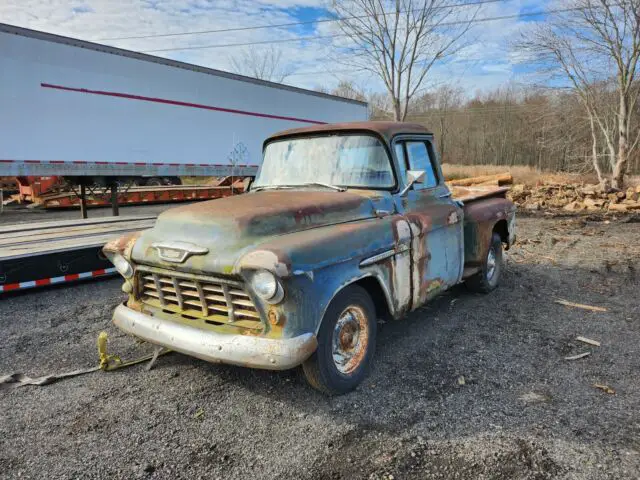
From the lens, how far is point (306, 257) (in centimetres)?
290

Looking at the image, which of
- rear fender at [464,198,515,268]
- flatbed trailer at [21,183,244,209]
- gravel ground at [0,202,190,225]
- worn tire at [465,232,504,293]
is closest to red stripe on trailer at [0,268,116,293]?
rear fender at [464,198,515,268]

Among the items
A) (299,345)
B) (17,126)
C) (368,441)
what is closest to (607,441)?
(368,441)

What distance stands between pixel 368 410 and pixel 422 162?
100 inches

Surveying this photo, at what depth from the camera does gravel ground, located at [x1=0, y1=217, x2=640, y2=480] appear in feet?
8.54

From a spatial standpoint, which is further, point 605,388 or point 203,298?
point 605,388

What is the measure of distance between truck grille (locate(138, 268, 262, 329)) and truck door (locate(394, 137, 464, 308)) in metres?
1.61

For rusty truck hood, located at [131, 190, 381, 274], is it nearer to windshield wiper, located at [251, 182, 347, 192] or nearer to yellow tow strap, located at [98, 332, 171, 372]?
windshield wiper, located at [251, 182, 347, 192]

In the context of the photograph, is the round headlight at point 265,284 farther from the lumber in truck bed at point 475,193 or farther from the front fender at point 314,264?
Result: the lumber in truck bed at point 475,193

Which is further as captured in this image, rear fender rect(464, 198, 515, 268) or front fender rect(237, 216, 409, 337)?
rear fender rect(464, 198, 515, 268)

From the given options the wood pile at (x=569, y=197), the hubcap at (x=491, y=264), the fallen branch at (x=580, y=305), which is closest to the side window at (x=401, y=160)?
the hubcap at (x=491, y=264)

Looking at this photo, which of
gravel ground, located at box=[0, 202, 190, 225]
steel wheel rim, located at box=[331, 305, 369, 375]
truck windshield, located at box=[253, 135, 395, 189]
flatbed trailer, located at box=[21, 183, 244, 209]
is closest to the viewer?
steel wheel rim, located at box=[331, 305, 369, 375]

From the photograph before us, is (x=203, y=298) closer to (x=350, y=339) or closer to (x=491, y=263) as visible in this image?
(x=350, y=339)

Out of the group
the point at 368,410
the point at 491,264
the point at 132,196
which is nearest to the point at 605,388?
the point at 368,410

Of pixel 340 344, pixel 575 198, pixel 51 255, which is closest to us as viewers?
pixel 340 344
